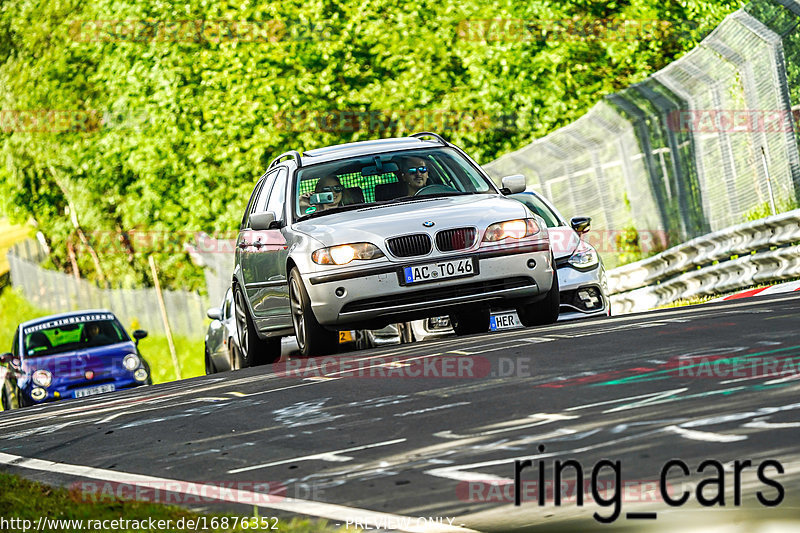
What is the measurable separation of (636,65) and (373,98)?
683 cm

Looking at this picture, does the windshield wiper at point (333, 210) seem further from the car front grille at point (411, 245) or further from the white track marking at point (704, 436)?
the white track marking at point (704, 436)

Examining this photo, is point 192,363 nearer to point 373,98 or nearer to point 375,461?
point 373,98

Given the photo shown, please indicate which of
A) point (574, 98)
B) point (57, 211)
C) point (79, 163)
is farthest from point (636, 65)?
point (57, 211)

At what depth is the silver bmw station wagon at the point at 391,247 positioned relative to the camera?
1205cm

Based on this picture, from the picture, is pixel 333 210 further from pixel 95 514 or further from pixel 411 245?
pixel 95 514

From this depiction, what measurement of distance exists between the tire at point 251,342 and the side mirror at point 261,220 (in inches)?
54.7

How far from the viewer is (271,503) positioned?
6.27 m

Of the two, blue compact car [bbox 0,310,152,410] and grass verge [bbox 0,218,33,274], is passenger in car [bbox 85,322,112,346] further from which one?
grass verge [bbox 0,218,33,274]

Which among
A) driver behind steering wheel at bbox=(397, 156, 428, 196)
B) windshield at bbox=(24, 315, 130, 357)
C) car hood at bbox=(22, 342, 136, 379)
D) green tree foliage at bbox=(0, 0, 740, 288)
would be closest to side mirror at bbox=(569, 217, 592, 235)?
driver behind steering wheel at bbox=(397, 156, 428, 196)

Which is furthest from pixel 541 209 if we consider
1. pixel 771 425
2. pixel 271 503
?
pixel 271 503

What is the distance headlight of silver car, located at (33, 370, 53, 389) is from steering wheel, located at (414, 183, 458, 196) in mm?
9437

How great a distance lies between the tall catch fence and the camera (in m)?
17.8

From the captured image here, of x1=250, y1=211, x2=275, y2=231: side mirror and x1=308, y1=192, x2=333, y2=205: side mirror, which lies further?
x1=308, y1=192, x2=333, y2=205: side mirror

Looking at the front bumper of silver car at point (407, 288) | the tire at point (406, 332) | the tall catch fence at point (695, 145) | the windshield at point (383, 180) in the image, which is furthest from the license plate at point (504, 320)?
the tall catch fence at point (695, 145)
